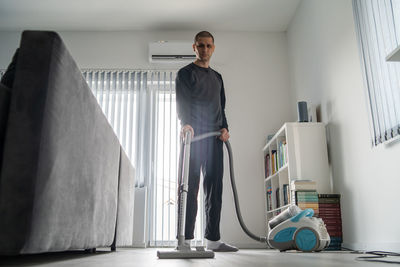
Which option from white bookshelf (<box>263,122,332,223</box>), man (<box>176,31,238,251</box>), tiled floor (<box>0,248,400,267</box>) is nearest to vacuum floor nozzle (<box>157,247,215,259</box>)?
tiled floor (<box>0,248,400,267</box>)

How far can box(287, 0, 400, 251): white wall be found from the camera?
2436 mm

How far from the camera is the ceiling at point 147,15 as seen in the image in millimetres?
4324

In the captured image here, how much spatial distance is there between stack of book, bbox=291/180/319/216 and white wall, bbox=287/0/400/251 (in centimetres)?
27

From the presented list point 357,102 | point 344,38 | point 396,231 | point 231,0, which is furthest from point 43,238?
point 231,0

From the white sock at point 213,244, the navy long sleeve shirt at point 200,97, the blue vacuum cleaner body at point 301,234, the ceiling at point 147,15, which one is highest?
the ceiling at point 147,15

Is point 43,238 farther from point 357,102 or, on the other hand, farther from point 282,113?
point 282,113

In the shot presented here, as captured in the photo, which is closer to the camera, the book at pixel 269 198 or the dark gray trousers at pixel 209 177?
the dark gray trousers at pixel 209 177

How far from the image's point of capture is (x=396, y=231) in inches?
91.2

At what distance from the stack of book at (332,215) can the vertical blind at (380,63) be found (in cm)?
72

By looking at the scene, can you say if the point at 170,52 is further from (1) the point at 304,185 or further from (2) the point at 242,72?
(1) the point at 304,185

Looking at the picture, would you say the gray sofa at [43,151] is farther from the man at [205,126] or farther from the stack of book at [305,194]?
the stack of book at [305,194]

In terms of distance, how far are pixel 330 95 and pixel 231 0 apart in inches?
64.7

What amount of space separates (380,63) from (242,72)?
2.42 m

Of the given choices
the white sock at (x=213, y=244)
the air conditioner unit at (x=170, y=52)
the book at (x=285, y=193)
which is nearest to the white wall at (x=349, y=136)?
the book at (x=285, y=193)
